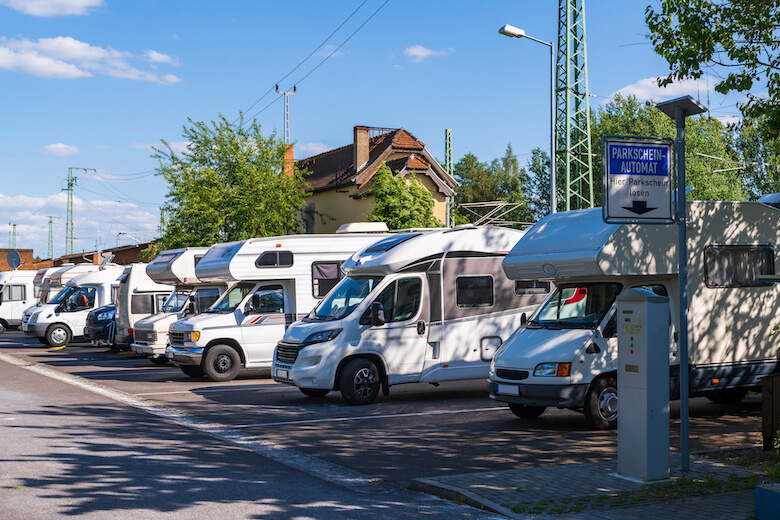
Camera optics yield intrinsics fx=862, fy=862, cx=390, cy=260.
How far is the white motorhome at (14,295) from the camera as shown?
38.9 m

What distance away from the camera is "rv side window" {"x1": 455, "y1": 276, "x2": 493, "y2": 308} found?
50.5ft

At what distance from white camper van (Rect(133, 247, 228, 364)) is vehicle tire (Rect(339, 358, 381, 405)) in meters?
7.07

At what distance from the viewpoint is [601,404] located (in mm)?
11469

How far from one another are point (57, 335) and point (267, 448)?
21.9 meters

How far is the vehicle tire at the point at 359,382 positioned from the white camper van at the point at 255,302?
4.64 metres

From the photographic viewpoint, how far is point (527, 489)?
780 cm

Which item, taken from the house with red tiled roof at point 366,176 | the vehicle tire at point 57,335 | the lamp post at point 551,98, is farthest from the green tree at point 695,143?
the vehicle tire at point 57,335

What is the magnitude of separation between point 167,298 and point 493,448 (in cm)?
1738

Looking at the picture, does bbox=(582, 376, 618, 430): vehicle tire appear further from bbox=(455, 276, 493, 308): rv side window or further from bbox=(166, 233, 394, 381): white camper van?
bbox=(166, 233, 394, 381): white camper van

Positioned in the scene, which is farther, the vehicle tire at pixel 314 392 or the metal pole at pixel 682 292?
the vehicle tire at pixel 314 392

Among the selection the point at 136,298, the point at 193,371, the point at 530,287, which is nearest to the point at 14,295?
the point at 136,298

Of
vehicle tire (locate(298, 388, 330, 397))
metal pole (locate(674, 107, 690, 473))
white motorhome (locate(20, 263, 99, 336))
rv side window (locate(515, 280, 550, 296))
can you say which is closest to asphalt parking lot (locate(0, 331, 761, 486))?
vehicle tire (locate(298, 388, 330, 397))

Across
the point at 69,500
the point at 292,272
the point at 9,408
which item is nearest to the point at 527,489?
the point at 69,500

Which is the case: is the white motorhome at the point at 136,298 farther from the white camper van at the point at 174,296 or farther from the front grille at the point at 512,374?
the front grille at the point at 512,374
